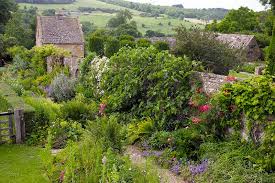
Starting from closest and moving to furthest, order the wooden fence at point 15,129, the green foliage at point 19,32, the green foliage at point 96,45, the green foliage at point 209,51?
the wooden fence at point 15,129, the green foliage at point 209,51, the green foliage at point 96,45, the green foliage at point 19,32

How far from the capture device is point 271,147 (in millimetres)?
8484

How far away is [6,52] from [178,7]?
109128mm

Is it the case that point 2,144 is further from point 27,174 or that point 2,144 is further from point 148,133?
point 148,133

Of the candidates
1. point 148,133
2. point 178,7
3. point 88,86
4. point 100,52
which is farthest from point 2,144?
point 178,7

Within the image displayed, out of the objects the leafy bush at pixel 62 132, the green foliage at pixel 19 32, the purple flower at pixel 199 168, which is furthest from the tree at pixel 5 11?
the purple flower at pixel 199 168

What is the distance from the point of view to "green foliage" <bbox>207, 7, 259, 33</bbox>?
54.1 meters

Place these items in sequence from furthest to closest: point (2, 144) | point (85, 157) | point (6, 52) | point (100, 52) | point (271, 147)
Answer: point (6, 52) < point (100, 52) < point (2, 144) < point (271, 147) < point (85, 157)

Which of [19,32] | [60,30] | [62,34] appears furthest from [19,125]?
[19,32]

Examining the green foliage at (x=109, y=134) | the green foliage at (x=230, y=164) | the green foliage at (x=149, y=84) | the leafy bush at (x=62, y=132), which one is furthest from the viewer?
the green foliage at (x=149, y=84)

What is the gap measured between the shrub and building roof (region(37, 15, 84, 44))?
767 inches

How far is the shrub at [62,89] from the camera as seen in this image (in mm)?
17094

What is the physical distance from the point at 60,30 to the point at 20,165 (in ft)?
96.9

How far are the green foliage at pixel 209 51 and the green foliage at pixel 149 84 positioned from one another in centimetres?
304

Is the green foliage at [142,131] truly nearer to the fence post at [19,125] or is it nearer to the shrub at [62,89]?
the fence post at [19,125]
